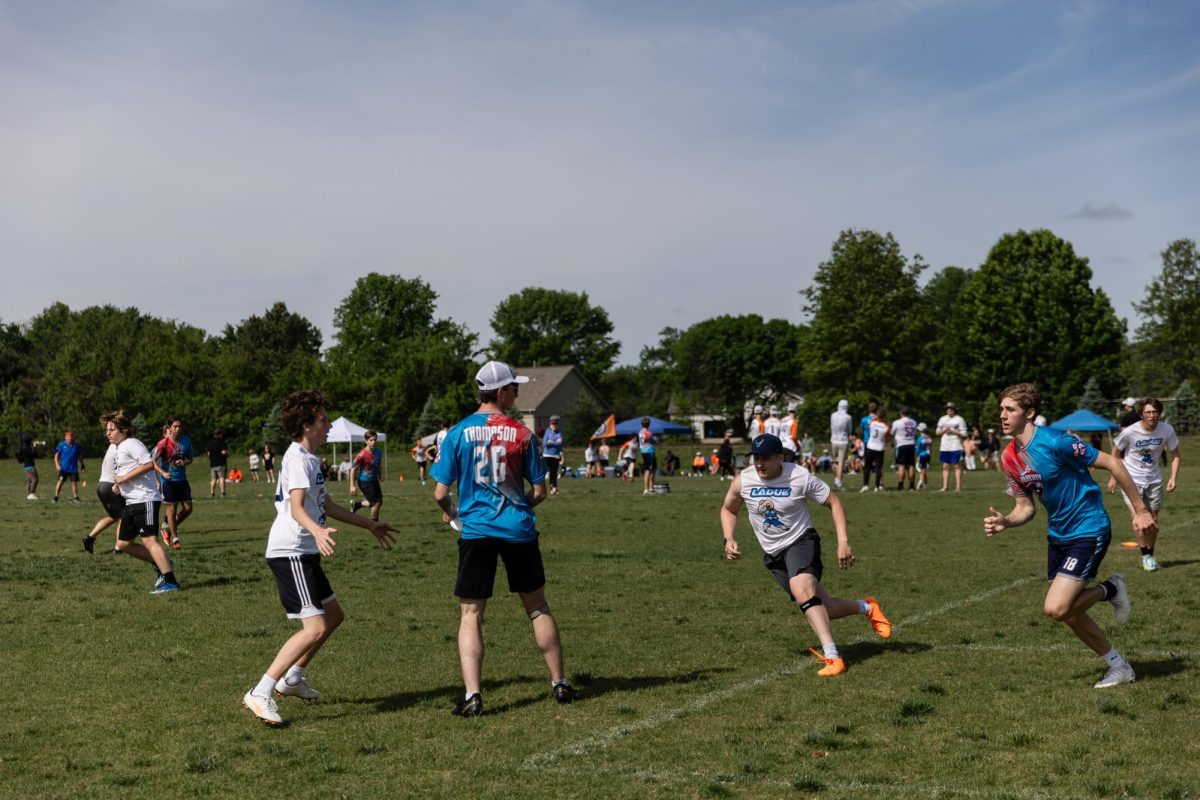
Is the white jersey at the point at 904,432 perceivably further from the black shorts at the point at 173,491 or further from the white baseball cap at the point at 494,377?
the white baseball cap at the point at 494,377

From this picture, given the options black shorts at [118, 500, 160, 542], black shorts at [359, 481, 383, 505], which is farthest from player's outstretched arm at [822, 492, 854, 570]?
black shorts at [359, 481, 383, 505]

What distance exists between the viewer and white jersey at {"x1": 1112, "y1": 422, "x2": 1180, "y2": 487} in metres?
13.8

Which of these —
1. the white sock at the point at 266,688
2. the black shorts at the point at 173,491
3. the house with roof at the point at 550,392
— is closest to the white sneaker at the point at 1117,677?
the white sock at the point at 266,688

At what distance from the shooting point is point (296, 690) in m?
7.59

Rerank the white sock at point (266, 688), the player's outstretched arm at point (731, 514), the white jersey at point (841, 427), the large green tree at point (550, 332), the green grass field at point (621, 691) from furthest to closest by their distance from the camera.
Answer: the large green tree at point (550, 332) → the white jersey at point (841, 427) → the player's outstretched arm at point (731, 514) → the white sock at point (266, 688) → the green grass field at point (621, 691)

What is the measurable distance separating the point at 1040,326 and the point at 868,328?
11.0 metres

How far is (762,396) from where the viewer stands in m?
118

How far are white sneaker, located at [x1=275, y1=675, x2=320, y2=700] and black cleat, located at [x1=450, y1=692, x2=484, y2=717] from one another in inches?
41.9

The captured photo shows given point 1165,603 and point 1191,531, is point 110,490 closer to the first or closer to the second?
point 1165,603

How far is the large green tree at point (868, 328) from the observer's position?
8088cm

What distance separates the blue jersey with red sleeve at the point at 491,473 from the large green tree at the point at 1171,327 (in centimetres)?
8342

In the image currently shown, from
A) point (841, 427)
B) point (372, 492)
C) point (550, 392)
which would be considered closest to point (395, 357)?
point (550, 392)

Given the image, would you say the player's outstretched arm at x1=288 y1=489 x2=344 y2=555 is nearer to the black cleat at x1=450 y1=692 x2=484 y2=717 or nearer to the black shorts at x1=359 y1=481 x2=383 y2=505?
the black cleat at x1=450 y1=692 x2=484 y2=717

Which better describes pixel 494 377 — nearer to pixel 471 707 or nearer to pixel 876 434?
pixel 471 707
